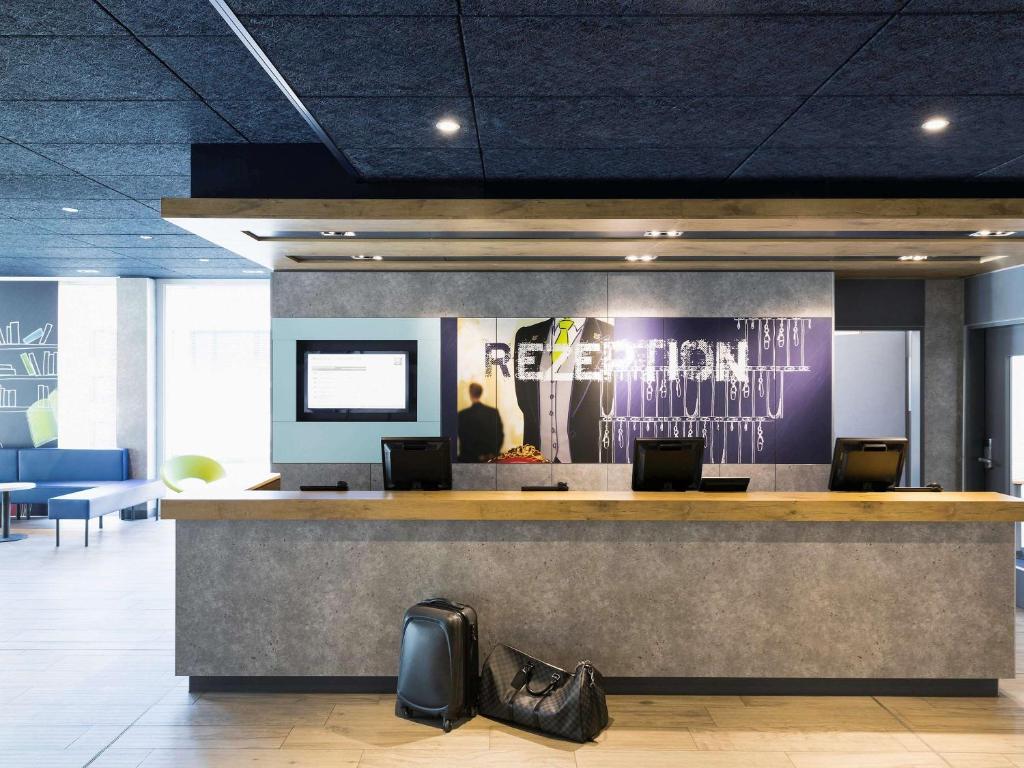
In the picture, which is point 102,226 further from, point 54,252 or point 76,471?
point 76,471

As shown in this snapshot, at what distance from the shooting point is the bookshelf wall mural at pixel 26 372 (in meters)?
9.38

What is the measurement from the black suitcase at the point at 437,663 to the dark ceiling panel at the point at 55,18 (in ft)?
8.77

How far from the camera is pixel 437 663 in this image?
362cm

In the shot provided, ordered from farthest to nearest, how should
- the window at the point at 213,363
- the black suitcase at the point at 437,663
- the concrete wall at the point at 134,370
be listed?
1. the window at the point at 213,363
2. the concrete wall at the point at 134,370
3. the black suitcase at the point at 437,663

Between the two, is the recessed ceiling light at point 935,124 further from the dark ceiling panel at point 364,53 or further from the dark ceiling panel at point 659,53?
the dark ceiling panel at point 364,53

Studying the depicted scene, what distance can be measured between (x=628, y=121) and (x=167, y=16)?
6.06ft

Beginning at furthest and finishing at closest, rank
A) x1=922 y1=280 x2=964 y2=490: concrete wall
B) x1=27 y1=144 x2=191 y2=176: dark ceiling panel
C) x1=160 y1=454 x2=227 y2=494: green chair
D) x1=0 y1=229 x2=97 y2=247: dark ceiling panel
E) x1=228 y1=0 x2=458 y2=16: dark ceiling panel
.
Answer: x1=160 y1=454 x2=227 y2=494: green chair → x1=922 y1=280 x2=964 y2=490: concrete wall → x1=0 y1=229 x2=97 y2=247: dark ceiling panel → x1=27 y1=144 x2=191 y2=176: dark ceiling panel → x1=228 y1=0 x2=458 y2=16: dark ceiling panel

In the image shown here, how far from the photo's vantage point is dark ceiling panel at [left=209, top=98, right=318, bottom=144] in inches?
144

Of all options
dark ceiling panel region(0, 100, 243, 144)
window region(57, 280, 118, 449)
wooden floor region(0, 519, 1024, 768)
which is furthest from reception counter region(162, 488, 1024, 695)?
window region(57, 280, 118, 449)

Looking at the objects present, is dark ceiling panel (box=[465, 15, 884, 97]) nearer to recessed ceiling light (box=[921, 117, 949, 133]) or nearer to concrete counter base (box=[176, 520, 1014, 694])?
recessed ceiling light (box=[921, 117, 949, 133])

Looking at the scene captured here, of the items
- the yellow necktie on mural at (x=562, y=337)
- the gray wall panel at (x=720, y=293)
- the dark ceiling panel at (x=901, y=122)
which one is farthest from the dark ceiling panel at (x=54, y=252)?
the dark ceiling panel at (x=901, y=122)

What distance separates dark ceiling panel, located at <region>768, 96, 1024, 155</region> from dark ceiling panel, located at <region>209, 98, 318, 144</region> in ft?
7.50

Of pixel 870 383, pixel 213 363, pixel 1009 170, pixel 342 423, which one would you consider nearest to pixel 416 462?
pixel 342 423

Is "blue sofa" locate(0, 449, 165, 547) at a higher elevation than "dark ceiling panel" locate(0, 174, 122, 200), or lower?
lower
